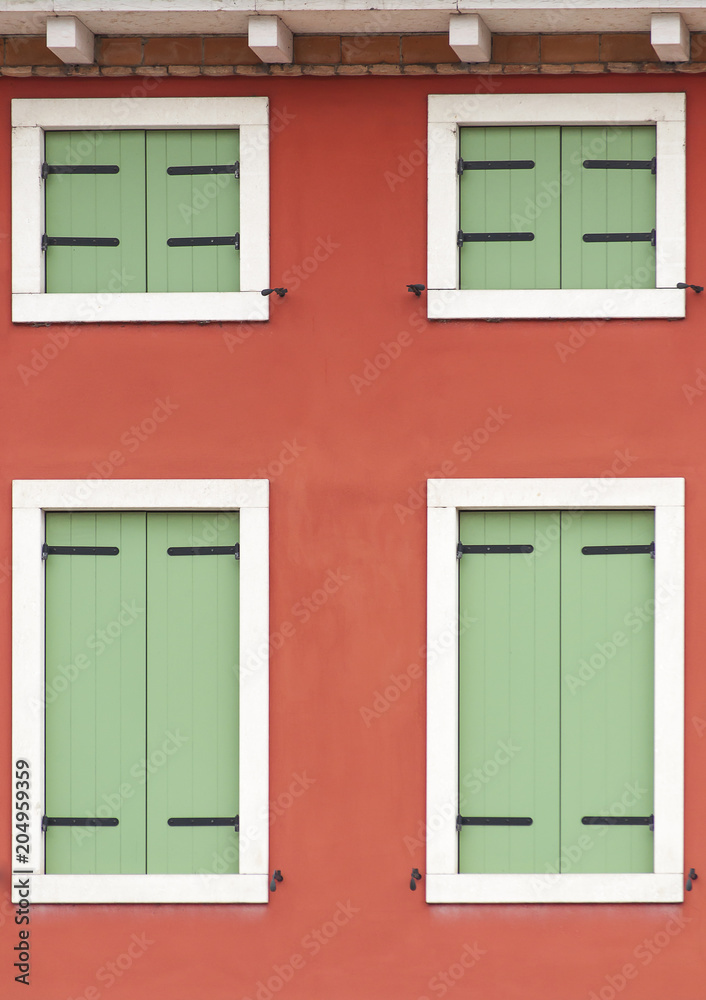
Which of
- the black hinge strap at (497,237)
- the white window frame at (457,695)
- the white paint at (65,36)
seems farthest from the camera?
the black hinge strap at (497,237)

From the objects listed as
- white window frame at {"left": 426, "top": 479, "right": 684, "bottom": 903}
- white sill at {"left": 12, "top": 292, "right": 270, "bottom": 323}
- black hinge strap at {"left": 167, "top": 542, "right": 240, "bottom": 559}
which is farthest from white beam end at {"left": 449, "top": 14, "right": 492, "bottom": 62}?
black hinge strap at {"left": 167, "top": 542, "right": 240, "bottom": 559}

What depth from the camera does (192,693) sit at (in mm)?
7898

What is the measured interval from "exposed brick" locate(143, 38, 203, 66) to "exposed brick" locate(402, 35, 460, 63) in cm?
137

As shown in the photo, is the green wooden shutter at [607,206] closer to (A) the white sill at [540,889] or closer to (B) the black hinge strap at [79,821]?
(A) the white sill at [540,889]

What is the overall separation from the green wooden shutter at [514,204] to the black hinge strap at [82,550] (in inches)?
118

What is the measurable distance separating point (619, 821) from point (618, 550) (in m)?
1.77

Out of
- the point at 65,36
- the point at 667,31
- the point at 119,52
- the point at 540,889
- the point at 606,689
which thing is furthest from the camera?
the point at 119,52

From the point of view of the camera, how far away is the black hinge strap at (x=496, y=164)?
7.90 meters

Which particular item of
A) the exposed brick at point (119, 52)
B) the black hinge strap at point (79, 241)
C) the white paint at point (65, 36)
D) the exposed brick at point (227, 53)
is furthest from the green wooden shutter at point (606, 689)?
the white paint at point (65, 36)

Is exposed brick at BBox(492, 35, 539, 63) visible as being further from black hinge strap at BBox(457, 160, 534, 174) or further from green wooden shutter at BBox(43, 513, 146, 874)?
green wooden shutter at BBox(43, 513, 146, 874)

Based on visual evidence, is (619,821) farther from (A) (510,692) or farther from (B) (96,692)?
(B) (96,692)

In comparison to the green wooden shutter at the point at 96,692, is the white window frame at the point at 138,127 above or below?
above

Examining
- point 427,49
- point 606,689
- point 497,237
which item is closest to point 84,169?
point 427,49

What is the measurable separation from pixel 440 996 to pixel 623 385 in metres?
4.16
